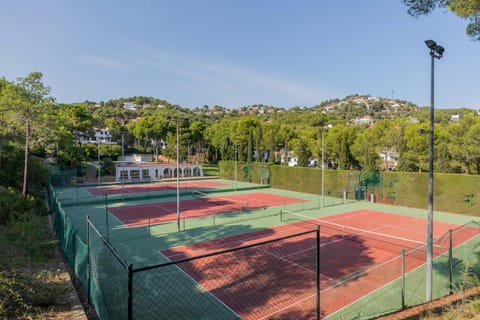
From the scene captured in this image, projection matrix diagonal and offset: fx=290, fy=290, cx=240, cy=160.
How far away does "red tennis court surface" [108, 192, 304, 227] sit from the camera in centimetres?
1844

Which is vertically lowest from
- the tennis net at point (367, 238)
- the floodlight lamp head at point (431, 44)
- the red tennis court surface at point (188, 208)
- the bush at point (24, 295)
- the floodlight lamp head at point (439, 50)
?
the red tennis court surface at point (188, 208)

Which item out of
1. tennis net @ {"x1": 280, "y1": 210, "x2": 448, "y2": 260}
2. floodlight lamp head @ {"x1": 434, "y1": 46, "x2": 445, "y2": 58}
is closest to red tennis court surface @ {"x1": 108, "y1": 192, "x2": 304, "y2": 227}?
tennis net @ {"x1": 280, "y1": 210, "x2": 448, "y2": 260}

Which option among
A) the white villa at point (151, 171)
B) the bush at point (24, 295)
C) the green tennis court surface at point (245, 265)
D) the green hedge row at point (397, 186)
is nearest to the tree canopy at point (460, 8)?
the green tennis court surface at point (245, 265)

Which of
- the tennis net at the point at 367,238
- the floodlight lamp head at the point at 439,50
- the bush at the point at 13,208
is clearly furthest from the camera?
the bush at the point at 13,208

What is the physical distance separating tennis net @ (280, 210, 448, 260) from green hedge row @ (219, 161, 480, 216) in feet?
31.7

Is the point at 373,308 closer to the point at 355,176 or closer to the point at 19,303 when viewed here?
the point at 19,303

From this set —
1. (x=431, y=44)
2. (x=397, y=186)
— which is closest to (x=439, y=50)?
(x=431, y=44)

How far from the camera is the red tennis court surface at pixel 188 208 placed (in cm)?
1844

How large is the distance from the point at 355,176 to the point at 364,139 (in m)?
12.5

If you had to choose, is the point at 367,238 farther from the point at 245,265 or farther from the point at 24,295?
the point at 24,295

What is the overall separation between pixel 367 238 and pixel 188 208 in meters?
12.9

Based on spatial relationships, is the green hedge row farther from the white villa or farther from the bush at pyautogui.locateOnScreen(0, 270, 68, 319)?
the bush at pyautogui.locateOnScreen(0, 270, 68, 319)

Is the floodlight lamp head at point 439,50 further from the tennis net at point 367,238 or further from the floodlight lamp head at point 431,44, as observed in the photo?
the tennis net at point 367,238

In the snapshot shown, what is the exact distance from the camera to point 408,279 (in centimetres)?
933
